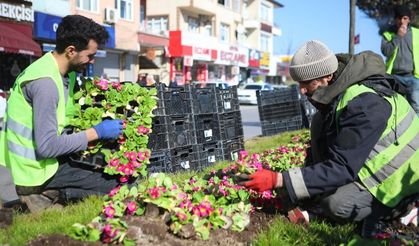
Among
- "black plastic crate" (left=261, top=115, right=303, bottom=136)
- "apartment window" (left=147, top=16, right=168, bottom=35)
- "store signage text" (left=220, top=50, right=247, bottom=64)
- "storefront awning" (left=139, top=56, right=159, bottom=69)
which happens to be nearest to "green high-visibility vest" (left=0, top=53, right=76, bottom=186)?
"black plastic crate" (left=261, top=115, right=303, bottom=136)

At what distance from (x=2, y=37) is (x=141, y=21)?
57.1ft

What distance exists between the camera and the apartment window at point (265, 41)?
61750 mm

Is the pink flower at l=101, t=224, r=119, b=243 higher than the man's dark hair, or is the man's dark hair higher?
the man's dark hair

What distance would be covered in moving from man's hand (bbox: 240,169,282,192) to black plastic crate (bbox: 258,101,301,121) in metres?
9.70

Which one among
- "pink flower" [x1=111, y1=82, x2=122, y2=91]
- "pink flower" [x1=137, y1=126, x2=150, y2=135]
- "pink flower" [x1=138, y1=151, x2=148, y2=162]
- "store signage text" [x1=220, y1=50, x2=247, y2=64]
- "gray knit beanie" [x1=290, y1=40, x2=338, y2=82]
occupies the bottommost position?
"pink flower" [x1=138, y1=151, x2=148, y2=162]

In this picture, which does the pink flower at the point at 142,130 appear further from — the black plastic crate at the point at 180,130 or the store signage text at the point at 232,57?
the store signage text at the point at 232,57

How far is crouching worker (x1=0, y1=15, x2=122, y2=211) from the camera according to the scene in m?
4.00

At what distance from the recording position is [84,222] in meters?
3.71

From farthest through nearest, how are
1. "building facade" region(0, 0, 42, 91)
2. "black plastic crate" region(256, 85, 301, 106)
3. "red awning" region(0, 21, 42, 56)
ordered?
1. "building facade" region(0, 0, 42, 91)
2. "red awning" region(0, 21, 42, 56)
3. "black plastic crate" region(256, 85, 301, 106)

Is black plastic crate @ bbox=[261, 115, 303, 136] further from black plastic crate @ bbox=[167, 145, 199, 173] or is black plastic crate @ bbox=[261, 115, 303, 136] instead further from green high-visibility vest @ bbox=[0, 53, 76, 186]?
green high-visibility vest @ bbox=[0, 53, 76, 186]

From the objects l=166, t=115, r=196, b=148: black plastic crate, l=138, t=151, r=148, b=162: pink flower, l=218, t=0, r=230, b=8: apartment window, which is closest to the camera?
l=138, t=151, r=148, b=162: pink flower

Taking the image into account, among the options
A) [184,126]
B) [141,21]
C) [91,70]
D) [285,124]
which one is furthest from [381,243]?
[141,21]

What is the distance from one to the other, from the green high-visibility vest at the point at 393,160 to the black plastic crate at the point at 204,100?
12.6 feet

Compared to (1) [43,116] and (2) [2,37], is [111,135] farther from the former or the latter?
(2) [2,37]
